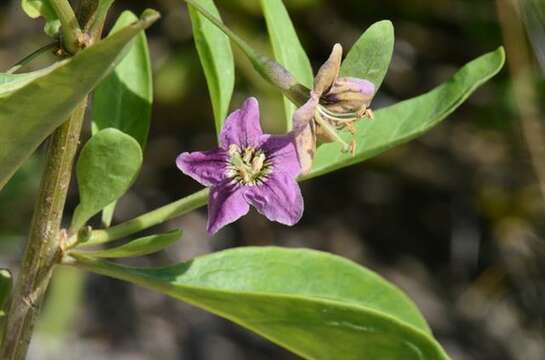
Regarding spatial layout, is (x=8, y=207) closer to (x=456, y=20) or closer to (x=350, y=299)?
(x=456, y=20)

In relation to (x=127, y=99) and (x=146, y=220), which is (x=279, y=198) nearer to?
(x=146, y=220)

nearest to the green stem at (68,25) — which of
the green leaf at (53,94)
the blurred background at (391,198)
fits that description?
the green leaf at (53,94)

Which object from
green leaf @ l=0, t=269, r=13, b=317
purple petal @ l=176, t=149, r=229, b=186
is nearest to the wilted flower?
purple petal @ l=176, t=149, r=229, b=186

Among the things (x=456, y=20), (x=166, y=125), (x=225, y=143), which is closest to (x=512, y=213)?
(x=456, y=20)

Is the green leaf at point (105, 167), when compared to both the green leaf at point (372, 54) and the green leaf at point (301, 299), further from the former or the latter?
the green leaf at point (372, 54)

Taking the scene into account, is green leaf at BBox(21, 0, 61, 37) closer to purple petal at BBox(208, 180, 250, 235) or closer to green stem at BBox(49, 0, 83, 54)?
green stem at BBox(49, 0, 83, 54)

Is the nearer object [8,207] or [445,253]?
[8,207]
